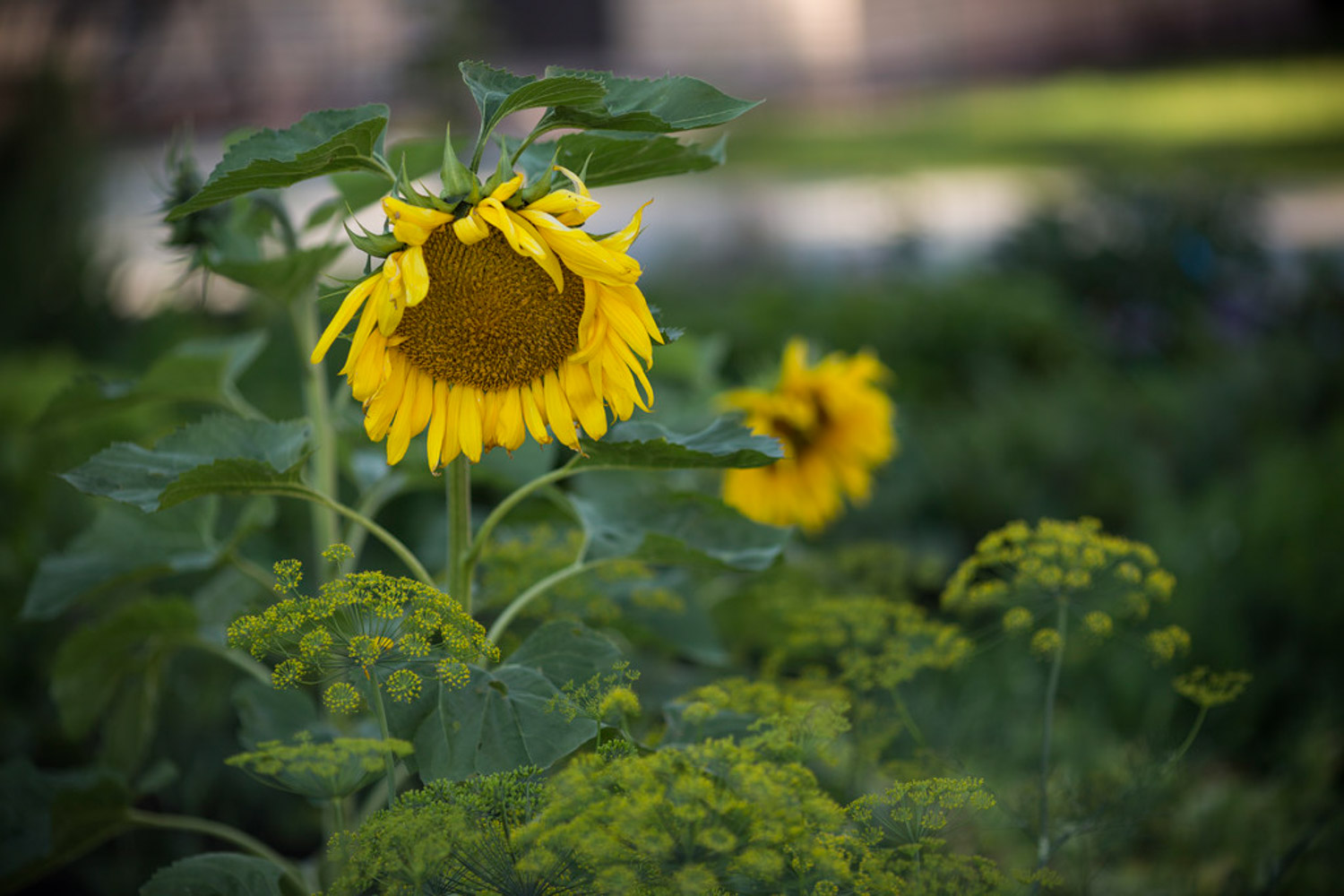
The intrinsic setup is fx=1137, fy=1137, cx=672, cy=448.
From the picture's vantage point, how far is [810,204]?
369 inches

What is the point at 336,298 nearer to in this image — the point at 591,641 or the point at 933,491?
the point at 591,641

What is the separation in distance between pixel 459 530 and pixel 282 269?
1.28ft

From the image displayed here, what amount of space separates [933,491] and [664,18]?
1157 cm

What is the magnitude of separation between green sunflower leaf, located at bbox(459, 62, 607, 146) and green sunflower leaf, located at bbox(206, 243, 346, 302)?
0.31 metres

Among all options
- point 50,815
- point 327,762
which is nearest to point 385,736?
point 327,762

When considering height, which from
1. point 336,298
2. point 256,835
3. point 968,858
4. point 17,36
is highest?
point 17,36

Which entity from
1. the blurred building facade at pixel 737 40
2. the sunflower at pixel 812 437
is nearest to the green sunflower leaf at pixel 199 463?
the sunflower at pixel 812 437

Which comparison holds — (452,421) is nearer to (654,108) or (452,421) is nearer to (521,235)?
(521,235)

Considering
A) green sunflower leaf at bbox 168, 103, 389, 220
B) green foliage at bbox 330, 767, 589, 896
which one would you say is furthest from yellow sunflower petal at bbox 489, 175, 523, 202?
green foliage at bbox 330, 767, 589, 896

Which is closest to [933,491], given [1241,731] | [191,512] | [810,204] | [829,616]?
[1241,731]

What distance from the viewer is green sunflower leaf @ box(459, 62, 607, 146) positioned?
0.92 meters

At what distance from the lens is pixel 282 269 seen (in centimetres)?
124

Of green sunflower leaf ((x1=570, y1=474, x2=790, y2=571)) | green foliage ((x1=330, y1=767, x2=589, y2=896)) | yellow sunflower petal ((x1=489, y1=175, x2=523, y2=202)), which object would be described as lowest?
green foliage ((x1=330, y1=767, x2=589, y2=896))

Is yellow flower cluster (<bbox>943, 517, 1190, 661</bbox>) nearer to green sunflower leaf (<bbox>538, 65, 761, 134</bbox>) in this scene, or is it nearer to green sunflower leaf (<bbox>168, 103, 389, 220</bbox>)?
green sunflower leaf (<bbox>538, 65, 761, 134</bbox>)
